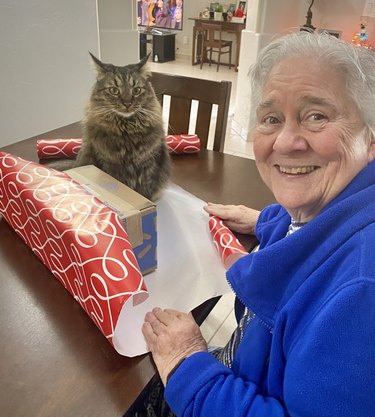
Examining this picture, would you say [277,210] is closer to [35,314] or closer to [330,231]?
[330,231]

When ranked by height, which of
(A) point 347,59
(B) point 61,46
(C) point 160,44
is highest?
(A) point 347,59

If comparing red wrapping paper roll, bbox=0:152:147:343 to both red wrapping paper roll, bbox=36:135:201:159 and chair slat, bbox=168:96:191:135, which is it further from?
chair slat, bbox=168:96:191:135

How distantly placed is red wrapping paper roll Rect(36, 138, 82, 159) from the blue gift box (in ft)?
1.68

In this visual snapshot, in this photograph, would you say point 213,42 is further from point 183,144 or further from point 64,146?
point 64,146

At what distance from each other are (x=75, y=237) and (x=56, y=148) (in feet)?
2.72

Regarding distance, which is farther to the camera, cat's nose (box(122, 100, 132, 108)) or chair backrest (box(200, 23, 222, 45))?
chair backrest (box(200, 23, 222, 45))

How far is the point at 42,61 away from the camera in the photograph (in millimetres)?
2424

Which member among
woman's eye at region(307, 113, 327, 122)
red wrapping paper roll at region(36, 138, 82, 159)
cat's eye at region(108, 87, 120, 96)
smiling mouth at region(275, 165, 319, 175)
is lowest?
red wrapping paper roll at region(36, 138, 82, 159)

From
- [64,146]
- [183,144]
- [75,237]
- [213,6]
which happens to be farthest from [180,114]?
[213,6]

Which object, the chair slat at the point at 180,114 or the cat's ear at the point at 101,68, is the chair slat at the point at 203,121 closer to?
the chair slat at the point at 180,114

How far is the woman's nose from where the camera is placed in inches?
27.5

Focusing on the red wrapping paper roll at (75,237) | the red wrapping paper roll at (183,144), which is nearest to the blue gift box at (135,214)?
the red wrapping paper roll at (75,237)

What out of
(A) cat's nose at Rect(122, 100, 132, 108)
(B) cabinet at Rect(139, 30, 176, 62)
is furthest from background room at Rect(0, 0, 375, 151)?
(B) cabinet at Rect(139, 30, 176, 62)

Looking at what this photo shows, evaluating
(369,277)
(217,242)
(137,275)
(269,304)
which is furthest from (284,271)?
(217,242)
